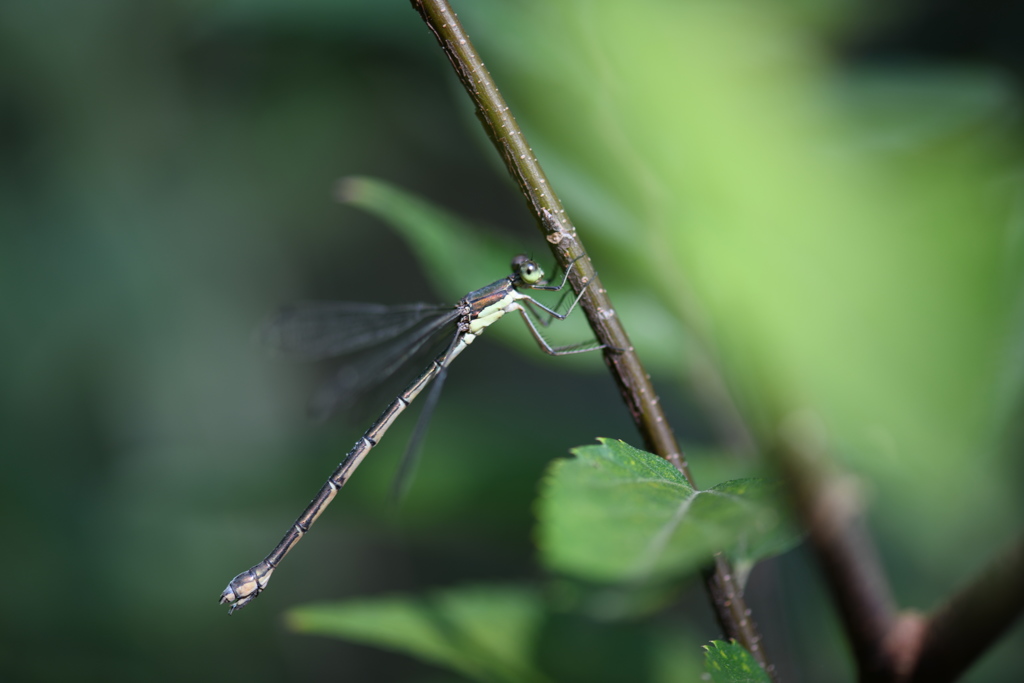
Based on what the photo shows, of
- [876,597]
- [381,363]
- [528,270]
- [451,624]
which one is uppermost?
[528,270]

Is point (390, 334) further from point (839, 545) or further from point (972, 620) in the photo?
point (972, 620)

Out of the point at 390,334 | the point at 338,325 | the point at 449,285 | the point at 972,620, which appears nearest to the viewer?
the point at 972,620

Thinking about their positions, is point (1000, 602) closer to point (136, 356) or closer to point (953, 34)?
point (953, 34)

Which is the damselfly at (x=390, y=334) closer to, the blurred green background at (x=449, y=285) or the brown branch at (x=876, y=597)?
the blurred green background at (x=449, y=285)

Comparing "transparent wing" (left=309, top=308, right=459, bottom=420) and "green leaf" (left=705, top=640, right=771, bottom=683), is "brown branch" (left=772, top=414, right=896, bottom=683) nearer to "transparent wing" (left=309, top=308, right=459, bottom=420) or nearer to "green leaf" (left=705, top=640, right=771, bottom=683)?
"green leaf" (left=705, top=640, right=771, bottom=683)

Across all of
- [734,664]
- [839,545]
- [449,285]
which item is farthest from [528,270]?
[734,664]

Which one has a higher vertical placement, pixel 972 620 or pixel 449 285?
pixel 449 285

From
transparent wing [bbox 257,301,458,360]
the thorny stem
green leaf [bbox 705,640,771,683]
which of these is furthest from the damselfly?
green leaf [bbox 705,640,771,683]

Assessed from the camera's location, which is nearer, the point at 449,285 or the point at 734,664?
the point at 734,664
